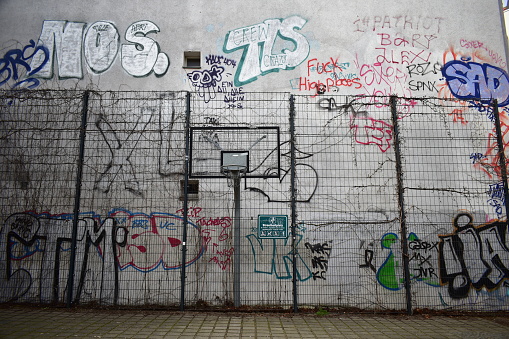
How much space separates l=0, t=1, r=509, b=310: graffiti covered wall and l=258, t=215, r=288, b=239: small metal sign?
17.4 inches

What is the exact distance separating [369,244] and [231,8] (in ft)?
18.5

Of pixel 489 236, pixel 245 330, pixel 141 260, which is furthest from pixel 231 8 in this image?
pixel 489 236

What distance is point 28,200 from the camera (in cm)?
676

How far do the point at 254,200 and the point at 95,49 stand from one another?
4663mm

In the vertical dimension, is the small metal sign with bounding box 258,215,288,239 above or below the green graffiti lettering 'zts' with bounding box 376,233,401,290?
above

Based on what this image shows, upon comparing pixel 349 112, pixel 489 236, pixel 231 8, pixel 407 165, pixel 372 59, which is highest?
pixel 231 8

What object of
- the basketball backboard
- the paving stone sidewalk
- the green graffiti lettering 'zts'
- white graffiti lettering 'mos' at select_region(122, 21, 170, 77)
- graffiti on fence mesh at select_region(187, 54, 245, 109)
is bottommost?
the paving stone sidewalk

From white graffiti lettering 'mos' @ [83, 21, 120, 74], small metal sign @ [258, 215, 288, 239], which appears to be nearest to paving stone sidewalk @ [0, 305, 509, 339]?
small metal sign @ [258, 215, 288, 239]

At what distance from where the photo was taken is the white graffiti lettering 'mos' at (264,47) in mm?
7344

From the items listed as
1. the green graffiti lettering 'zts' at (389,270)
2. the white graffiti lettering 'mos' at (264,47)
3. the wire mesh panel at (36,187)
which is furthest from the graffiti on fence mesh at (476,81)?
the wire mesh panel at (36,187)

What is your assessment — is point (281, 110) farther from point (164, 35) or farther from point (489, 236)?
point (489, 236)

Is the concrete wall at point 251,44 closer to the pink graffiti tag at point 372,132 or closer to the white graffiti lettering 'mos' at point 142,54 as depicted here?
the white graffiti lettering 'mos' at point 142,54

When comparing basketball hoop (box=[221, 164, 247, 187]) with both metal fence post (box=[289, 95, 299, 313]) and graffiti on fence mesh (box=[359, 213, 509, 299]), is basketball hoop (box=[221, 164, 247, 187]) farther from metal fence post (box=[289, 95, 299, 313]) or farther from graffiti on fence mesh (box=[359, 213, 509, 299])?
graffiti on fence mesh (box=[359, 213, 509, 299])

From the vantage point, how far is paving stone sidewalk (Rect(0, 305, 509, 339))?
4.75m
